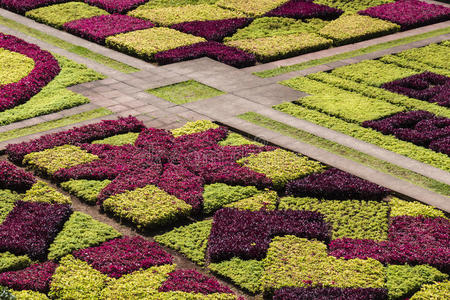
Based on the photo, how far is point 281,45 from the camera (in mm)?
22031

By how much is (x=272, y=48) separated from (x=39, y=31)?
306 inches

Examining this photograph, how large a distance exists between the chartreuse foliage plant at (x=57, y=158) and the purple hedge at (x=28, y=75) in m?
3.06

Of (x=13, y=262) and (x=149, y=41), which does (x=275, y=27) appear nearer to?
→ (x=149, y=41)

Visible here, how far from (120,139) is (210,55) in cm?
634

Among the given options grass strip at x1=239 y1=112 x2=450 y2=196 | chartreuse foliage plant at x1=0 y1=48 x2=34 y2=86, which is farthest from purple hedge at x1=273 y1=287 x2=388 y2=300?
chartreuse foliage plant at x1=0 y1=48 x2=34 y2=86

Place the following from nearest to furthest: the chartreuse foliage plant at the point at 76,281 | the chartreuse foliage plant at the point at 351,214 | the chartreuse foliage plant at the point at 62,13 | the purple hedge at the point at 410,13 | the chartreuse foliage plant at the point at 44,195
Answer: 1. the chartreuse foliage plant at the point at 76,281
2. the chartreuse foliage plant at the point at 351,214
3. the chartreuse foliage plant at the point at 44,195
4. the chartreuse foliage plant at the point at 62,13
5. the purple hedge at the point at 410,13

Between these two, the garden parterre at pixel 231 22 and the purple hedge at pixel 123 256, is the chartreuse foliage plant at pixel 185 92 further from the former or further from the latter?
the purple hedge at pixel 123 256

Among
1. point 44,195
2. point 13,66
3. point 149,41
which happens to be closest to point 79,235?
point 44,195

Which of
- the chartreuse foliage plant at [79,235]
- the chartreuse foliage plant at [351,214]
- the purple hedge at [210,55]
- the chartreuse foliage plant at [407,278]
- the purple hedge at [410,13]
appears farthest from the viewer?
the purple hedge at [410,13]

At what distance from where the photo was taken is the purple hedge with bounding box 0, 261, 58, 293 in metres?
10.5

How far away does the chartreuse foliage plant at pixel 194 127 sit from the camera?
52.2ft

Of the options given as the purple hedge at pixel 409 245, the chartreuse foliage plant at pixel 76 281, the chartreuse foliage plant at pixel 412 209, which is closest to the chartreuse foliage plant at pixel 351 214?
the chartreuse foliage plant at pixel 412 209

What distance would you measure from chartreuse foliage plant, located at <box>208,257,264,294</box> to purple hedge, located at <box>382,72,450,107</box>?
8.86 meters

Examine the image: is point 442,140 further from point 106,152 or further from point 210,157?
point 106,152
